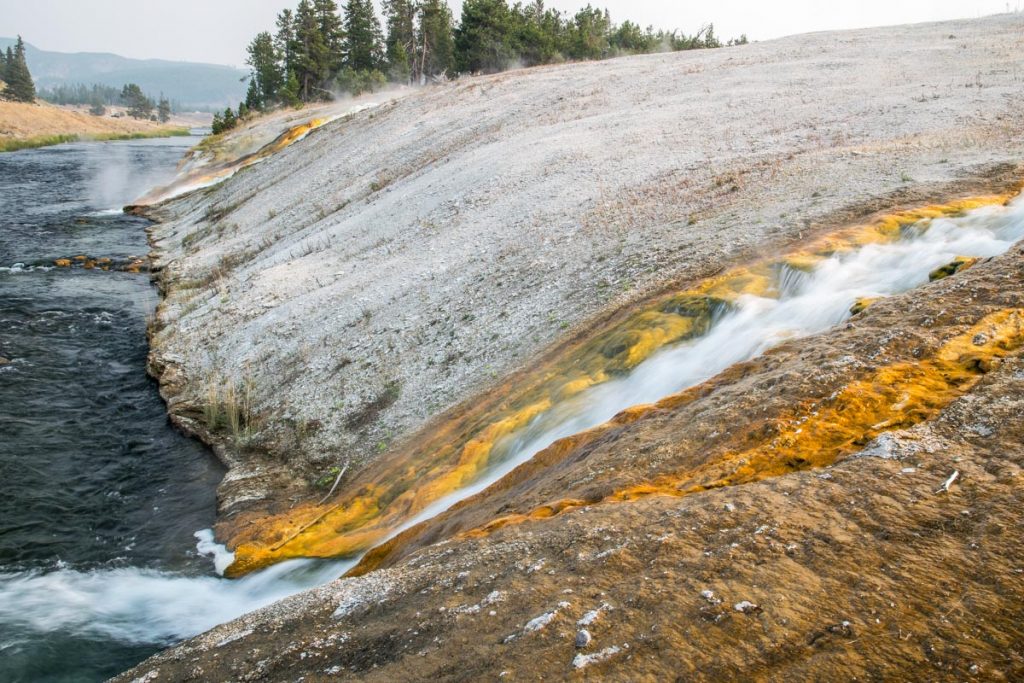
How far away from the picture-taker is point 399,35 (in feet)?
245

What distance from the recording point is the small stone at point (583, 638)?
396 cm

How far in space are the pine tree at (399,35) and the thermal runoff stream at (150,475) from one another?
61.2m

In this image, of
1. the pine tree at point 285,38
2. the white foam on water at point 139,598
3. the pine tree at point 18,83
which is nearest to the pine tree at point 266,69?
the pine tree at point 285,38

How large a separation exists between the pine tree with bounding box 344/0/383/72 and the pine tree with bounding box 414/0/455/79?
4.60 m

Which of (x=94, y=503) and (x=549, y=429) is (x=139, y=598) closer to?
(x=94, y=503)

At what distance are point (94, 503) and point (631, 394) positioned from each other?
8.23m

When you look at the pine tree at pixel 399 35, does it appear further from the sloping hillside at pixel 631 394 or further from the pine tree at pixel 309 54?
the sloping hillside at pixel 631 394

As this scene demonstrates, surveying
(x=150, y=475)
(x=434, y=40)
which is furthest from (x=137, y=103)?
(x=150, y=475)

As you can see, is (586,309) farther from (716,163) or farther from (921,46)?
(921,46)

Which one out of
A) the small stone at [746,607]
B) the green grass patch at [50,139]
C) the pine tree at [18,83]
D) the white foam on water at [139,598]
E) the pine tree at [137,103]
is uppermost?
the pine tree at [137,103]

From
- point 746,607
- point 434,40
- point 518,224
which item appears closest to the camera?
point 746,607

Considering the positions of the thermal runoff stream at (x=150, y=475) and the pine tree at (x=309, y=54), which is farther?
the pine tree at (x=309, y=54)

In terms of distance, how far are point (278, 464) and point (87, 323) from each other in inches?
383

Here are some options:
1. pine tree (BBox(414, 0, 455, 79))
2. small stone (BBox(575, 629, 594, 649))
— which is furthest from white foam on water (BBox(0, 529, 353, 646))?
pine tree (BBox(414, 0, 455, 79))
